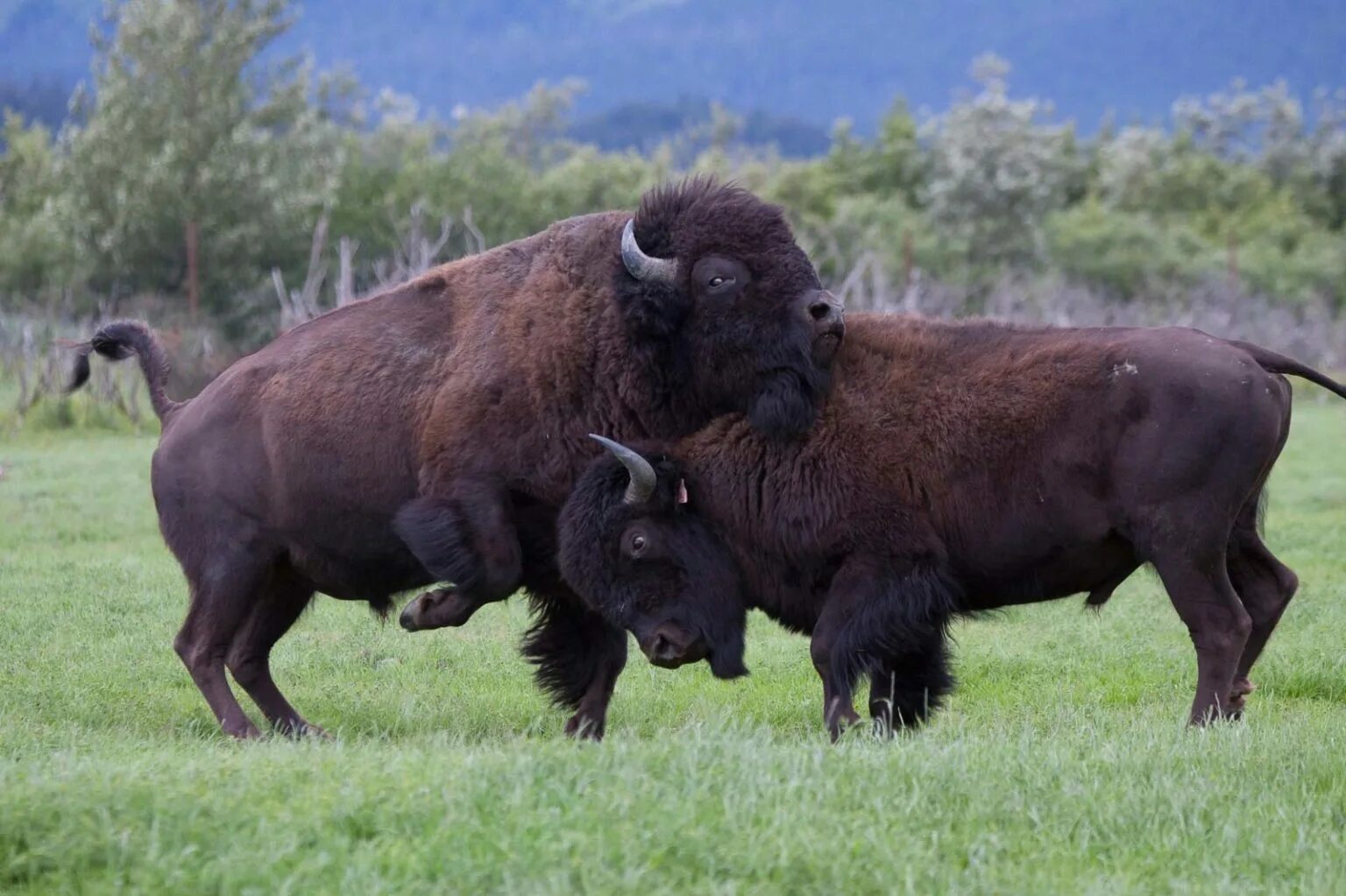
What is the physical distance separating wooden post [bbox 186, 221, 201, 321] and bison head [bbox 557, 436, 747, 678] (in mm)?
26888

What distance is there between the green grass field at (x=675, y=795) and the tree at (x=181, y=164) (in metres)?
29.4

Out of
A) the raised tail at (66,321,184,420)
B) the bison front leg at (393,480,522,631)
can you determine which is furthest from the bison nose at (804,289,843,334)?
the raised tail at (66,321,184,420)

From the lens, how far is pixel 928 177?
5875 centimetres

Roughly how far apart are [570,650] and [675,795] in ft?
10.5

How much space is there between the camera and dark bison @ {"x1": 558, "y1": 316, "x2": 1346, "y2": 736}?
6.58 meters

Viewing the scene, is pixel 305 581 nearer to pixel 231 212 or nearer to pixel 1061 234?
pixel 231 212

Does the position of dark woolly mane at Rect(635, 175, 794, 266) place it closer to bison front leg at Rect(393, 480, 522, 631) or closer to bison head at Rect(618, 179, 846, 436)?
bison head at Rect(618, 179, 846, 436)

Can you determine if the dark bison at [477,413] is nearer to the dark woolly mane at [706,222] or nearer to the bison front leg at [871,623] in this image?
the dark woolly mane at [706,222]

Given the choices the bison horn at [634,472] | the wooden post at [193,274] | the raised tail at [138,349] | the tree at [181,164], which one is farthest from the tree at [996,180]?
the bison horn at [634,472]

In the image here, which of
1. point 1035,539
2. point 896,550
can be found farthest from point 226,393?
point 1035,539

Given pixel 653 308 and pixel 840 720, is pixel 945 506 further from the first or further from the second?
pixel 653 308

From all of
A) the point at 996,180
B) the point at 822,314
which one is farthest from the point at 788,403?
the point at 996,180

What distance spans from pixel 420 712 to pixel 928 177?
5304cm

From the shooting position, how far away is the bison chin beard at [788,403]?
7.04 meters
